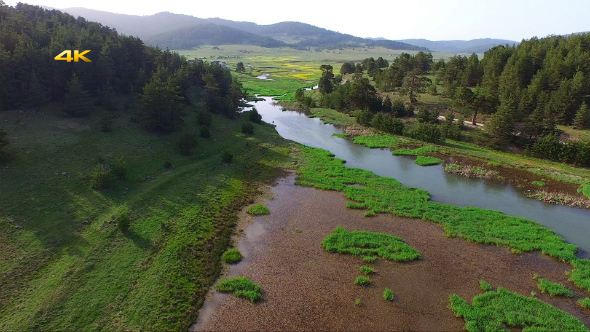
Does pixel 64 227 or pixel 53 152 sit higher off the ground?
pixel 53 152

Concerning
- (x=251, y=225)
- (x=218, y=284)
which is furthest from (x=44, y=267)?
(x=251, y=225)

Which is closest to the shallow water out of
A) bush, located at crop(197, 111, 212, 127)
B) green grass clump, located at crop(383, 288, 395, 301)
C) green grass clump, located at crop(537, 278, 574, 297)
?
green grass clump, located at crop(537, 278, 574, 297)

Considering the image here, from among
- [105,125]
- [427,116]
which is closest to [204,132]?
[105,125]

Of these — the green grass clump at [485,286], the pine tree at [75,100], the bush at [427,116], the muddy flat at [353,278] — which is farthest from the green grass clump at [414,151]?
the pine tree at [75,100]

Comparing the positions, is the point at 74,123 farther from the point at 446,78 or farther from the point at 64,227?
the point at 446,78

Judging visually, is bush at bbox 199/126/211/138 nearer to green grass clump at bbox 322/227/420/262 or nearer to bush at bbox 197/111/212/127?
bush at bbox 197/111/212/127

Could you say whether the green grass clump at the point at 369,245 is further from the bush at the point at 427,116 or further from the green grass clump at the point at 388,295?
the bush at the point at 427,116

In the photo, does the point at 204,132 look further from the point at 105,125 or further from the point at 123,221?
the point at 123,221

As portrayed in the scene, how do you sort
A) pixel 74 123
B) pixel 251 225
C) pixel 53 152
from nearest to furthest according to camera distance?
pixel 251 225
pixel 53 152
pixel 74 123
